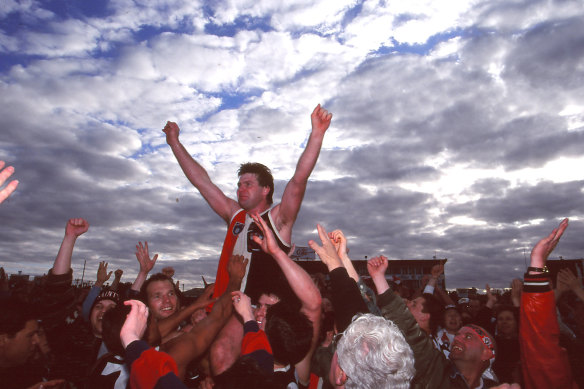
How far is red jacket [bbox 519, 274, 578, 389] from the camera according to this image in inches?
111

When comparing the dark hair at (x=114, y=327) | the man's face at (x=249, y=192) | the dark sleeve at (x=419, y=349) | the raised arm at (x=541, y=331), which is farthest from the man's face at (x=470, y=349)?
the dark hair at (x=114, y=327)

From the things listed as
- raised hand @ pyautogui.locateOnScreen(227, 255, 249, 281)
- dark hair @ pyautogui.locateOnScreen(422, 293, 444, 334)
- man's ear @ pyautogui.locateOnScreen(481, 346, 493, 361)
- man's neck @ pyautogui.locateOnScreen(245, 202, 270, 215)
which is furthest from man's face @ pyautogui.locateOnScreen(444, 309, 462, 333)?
raised hand @ pyautogui.locateOnScreen(227, 255, 249, 281)

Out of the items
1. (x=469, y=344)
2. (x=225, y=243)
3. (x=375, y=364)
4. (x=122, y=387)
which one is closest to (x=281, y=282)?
(x=225, y=243)

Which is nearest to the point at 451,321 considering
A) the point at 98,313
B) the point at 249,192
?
the point at 249,192

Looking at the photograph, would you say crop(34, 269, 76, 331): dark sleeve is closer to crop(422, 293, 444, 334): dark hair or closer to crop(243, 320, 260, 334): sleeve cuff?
crop(243, 320, 260, 334): sleeve cuff

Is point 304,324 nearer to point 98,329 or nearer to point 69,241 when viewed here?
point 69,241

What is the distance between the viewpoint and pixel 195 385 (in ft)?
14.0

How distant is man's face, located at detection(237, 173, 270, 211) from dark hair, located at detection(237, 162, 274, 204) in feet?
0.19

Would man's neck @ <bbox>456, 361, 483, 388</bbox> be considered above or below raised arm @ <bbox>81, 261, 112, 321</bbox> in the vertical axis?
below

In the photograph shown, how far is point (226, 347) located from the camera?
3.51 m

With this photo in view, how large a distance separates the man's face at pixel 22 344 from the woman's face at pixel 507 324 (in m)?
6.91

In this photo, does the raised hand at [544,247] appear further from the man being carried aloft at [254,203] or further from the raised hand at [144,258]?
the raised hand at [144,258]

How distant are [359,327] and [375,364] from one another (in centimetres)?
25

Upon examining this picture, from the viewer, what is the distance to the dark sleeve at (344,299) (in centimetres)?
290
